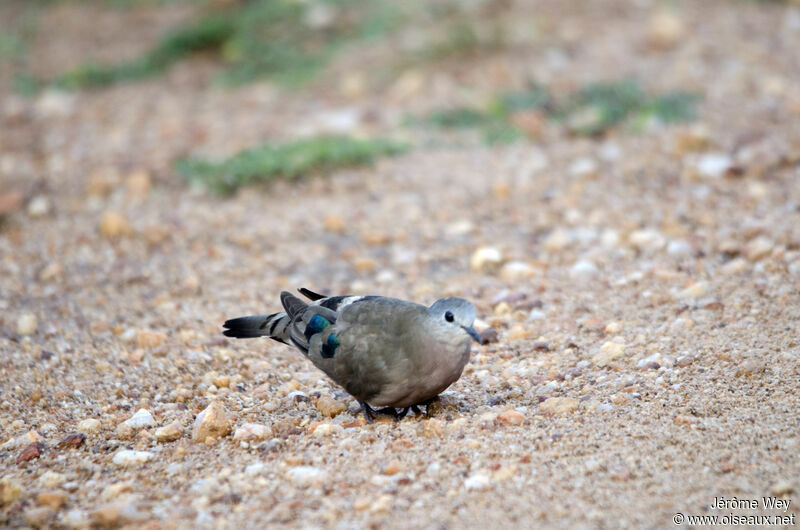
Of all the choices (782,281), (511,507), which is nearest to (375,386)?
(511,507)

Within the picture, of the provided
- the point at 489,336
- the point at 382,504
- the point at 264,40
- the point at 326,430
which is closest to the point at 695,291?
the point at 489,336

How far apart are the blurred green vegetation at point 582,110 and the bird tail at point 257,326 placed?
339cm

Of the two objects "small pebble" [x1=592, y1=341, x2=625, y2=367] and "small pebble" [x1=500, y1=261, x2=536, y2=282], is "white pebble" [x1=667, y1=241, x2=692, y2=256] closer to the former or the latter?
"small pebble" [x1=500, y1=261, x2=536, y2=282]

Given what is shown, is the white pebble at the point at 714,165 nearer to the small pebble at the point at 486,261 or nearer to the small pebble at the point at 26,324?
the small pebble at the point at 486,261

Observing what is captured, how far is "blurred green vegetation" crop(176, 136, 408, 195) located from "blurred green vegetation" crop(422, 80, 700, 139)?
702 mm

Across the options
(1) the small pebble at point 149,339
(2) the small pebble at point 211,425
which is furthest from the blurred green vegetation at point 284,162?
(2) the small pebble at point 211,425

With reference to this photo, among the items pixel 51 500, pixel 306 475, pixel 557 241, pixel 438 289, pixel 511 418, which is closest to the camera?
pixel 51 500

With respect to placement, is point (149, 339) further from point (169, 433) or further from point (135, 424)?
point (169, 433)

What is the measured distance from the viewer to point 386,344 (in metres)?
3.83

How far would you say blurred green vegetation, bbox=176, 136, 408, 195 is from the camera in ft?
22.8

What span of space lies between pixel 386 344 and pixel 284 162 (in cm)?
344

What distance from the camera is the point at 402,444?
3.64 m

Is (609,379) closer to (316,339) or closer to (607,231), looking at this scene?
(316,339)

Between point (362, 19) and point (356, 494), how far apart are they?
22.9 feet
